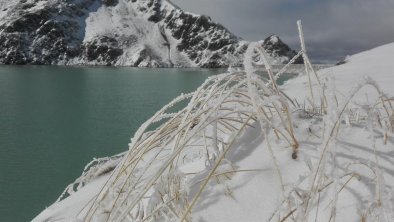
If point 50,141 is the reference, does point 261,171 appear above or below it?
above

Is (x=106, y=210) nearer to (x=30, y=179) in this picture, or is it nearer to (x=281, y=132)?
(x=281, y=132)

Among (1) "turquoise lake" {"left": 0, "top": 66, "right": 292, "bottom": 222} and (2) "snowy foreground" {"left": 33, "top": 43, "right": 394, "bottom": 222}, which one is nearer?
(2) "snowy foreground" {"left": 33, "top": 43, "right": 394, "bottom": 222}

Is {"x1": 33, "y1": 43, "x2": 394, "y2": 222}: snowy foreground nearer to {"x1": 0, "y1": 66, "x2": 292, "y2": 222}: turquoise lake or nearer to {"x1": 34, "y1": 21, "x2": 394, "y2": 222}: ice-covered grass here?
{"x1": 34, "y1": 21, "x2": 394, "y2": 222}: ice-covered grass

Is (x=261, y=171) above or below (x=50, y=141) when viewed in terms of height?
above

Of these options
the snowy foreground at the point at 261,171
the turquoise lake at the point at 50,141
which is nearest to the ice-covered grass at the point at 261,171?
the snowy foreground at the point at 261,171

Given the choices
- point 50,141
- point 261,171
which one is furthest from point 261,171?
point 50,141

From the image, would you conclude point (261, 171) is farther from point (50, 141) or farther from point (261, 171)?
point (50, 141)

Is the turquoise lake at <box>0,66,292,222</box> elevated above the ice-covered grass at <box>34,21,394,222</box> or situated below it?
below

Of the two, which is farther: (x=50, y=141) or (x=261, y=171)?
(x=50, y=141)

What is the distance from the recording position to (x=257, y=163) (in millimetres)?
2111

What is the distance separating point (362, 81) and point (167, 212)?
1069mm

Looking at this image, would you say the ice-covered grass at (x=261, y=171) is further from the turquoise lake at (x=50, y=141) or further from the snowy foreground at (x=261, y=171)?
the turquoise lake at (x=50, y=141)

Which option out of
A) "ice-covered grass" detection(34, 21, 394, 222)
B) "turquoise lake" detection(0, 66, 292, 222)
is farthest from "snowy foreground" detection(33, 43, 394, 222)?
"turquoise lake" detection(0, 66, 292, 222)

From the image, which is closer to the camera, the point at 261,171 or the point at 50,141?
the point at 261,171
